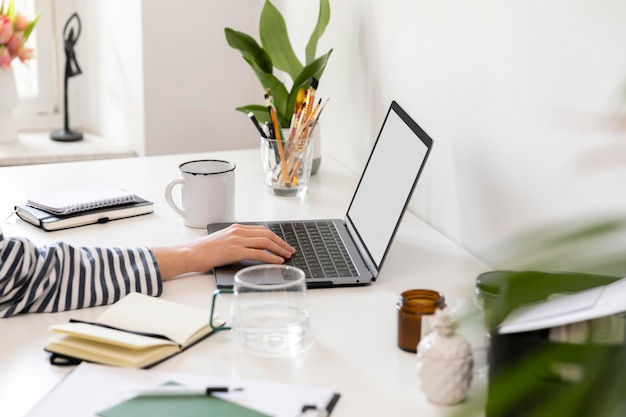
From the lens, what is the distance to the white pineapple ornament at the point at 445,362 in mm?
822

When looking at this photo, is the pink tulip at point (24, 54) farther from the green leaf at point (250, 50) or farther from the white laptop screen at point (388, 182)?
the white laptop screen at point (388, 182)

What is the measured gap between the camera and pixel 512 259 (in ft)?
1.03

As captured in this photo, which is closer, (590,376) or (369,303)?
(590,376)

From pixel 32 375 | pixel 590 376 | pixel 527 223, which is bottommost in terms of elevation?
pixel 32 375

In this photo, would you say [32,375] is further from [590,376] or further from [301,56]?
[301,56]

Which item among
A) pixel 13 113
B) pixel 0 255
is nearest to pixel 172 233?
pixel 0 255

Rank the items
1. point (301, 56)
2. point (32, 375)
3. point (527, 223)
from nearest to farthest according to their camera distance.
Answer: point (32, 375) < point (527, 223) < point (301, 56)

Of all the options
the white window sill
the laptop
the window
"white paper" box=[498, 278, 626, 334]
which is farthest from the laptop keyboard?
the window

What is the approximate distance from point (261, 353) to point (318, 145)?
34.5 inches

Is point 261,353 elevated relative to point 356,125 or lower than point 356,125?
lower

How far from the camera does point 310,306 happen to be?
1.11m

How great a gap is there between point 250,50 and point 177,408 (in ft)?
3.66

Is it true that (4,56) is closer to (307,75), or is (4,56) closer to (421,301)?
(307,75)

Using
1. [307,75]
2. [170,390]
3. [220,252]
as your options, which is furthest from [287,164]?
[170,390]
